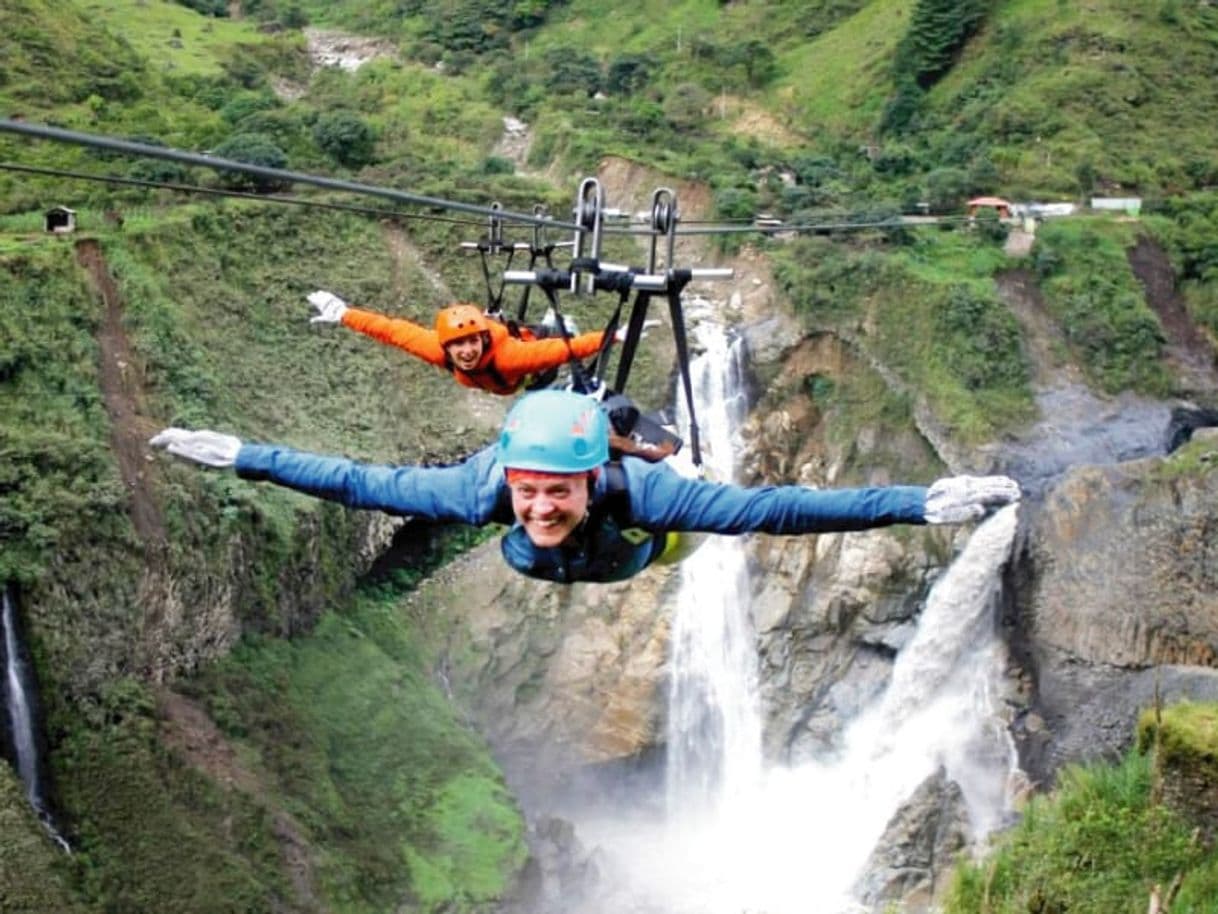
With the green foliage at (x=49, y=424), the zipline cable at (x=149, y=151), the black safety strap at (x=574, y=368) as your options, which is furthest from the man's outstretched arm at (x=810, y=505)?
the green foliage at (x=49, y=424)

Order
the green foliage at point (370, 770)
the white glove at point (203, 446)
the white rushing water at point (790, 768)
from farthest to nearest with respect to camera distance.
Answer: the white rushing water at point (790, 768), the green foliage at point (370, 770), the white glove at point (203, 446)

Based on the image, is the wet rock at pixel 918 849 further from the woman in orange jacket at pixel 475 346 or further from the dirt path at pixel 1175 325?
the woman in orange jacket at pixel 475 346

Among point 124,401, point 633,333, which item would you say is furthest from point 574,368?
point 124,401

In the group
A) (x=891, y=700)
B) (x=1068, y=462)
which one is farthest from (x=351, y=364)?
(x=1068, y=462)

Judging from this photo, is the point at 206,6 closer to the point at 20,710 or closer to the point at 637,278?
the point at 20,710

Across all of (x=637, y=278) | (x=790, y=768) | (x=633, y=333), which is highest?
(x=637, y=278)

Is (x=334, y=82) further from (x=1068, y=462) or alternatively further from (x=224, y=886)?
(x=224, y=886)
